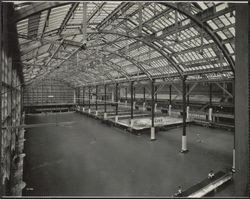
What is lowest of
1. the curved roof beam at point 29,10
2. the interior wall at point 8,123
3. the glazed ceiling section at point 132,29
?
the interior wall at point 8,123

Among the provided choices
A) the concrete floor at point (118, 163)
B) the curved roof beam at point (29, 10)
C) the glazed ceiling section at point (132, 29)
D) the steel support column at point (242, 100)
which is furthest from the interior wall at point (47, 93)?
the steel support column at point (242, 100)

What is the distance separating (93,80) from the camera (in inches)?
1660

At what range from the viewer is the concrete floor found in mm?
9031

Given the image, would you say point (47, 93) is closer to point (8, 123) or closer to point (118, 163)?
point (8, 123)

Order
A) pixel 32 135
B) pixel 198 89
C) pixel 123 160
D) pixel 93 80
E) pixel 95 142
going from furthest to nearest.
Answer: pixel 93 80 < pixel 198 89 < pixel 32 135 < pixel 95 142 < pixel 123 160

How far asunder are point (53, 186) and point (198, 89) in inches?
1032

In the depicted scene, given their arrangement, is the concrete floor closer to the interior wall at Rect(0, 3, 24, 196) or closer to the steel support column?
the interior wall at Rect(0, 3, 24, 196)

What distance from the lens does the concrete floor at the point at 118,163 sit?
29.6ft

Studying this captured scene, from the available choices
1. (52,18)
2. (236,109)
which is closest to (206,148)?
(236,109)

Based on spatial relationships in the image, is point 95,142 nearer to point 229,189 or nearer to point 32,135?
point 32,135

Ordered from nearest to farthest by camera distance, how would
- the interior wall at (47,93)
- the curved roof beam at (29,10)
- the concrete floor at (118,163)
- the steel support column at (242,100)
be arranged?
the steel support column at (242,100) < the curved roof beam at (29,10) < the concrete floor at (118,163) < the interior wall at (47,93)

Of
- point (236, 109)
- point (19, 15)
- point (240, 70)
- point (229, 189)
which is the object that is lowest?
point (229, 189)

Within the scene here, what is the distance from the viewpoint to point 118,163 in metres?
12.2

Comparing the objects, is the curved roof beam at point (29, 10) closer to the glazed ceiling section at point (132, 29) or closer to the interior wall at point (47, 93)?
the glazed ceiling section at point (132, 29)
